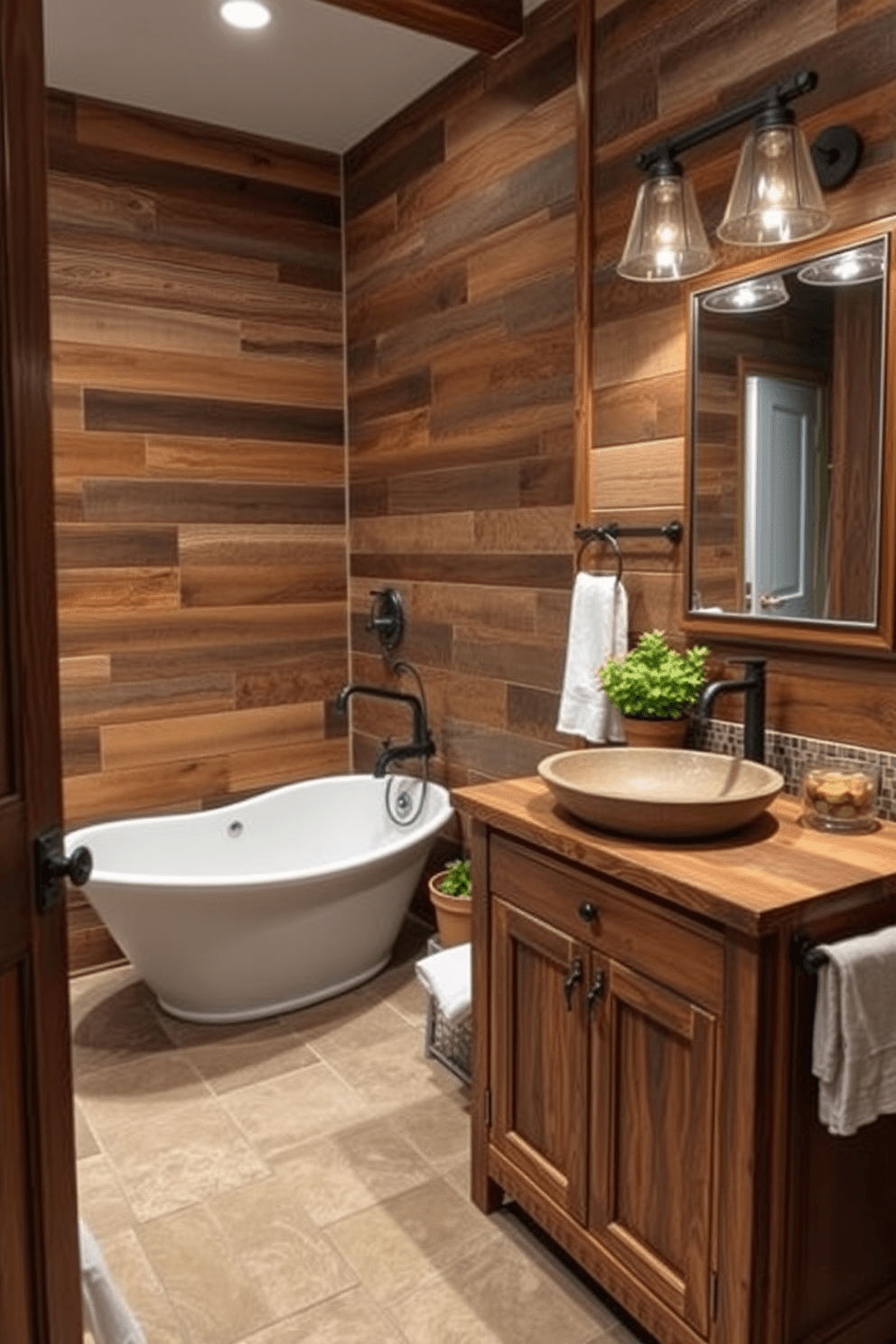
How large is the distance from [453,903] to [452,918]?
5cm

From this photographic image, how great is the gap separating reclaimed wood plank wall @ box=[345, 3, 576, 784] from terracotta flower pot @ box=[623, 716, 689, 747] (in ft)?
2.08

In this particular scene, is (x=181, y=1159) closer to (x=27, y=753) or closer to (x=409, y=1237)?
(x=409, y=1237)

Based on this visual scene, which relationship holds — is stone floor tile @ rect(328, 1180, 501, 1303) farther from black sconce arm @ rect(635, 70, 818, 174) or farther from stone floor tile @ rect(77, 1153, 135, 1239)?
black sconce arm @ rect(635, 70, 818, 174)

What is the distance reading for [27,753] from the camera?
1344 millimetres

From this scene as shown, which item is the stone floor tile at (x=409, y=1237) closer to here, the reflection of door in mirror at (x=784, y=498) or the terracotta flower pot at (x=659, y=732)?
the terracotta flower pot at (x=659, y=732)

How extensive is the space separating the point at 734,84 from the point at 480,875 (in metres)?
1.82

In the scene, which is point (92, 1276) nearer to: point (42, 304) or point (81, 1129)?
point (81, 1129)

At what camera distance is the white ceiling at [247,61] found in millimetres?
2869

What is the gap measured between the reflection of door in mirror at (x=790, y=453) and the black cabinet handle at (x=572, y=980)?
86cm

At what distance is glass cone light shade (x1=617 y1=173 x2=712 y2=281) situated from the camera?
2047 millimetres

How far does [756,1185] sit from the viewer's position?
1.52m

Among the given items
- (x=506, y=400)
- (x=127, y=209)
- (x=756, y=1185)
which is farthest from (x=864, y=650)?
(x=127, y=209)

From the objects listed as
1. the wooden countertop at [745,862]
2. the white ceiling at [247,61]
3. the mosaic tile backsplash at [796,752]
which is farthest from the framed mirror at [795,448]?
the white ceiling at [247,61]

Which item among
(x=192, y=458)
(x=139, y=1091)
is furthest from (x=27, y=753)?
(x=192, y=458)
